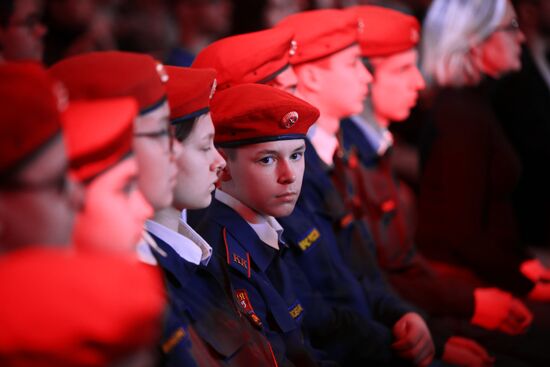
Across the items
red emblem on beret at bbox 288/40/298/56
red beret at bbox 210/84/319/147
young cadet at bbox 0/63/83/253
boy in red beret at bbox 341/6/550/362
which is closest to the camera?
young cadet at bbox 0/63/83/253

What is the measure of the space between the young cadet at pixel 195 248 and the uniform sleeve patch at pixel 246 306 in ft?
0.33

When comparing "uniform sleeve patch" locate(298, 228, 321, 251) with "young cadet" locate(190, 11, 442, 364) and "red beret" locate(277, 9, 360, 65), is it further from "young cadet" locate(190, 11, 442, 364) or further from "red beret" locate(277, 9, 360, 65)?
"red beret" locate(277, 9, 360, 65)

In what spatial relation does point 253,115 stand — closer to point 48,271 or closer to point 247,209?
point 247,209

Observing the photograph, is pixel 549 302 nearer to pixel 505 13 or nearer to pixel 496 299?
pixel 496 299

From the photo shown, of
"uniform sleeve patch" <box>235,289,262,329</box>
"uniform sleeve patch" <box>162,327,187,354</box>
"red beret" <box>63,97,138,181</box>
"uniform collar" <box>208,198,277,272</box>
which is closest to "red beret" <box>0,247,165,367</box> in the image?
"red beret" <box>63,97,138,181</box>

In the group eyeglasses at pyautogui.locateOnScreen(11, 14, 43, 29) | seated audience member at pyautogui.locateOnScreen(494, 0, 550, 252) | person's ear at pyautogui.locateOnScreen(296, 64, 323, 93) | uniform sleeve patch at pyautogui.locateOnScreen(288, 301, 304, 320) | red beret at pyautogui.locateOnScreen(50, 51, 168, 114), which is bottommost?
seated audience member at pyautogui.locateOnScreen(494, 0, 550, 252)

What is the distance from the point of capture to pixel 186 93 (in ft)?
5.87

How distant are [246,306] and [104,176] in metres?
0.75

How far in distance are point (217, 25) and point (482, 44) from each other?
2.20 metres

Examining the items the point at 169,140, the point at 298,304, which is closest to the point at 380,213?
the point at 298,304

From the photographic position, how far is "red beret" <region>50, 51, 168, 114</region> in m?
1.50

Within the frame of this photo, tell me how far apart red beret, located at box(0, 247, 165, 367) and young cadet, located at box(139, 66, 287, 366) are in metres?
0.54

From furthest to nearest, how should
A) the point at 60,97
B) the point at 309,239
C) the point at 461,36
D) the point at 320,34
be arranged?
1. the point at 461,36
2. the point at 320,34
3. the point at 309,239
4. the point at 60,97

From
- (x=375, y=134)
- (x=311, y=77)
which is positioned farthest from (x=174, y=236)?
(x=375, y=134)
